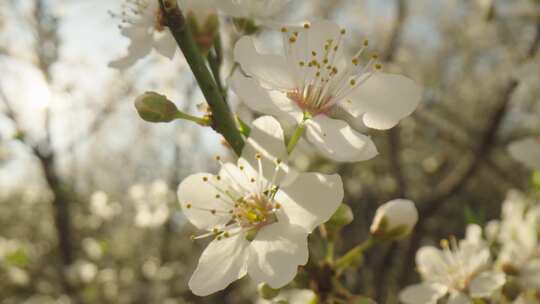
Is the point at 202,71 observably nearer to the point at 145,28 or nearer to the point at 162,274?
the point at 145,28

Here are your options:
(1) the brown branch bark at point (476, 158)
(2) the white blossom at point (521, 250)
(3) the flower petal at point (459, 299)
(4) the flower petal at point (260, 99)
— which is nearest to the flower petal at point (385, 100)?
(4) the flower petal at point (260, 99)

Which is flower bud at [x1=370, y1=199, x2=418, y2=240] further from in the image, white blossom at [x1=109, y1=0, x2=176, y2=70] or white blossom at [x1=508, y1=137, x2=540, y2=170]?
white blossom at [x1=508, y1=137, x2=540, y2=170]

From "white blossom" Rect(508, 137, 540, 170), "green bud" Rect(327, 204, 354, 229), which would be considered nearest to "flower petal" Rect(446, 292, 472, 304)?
"green bud" Rect(327, 204, 354, 229)

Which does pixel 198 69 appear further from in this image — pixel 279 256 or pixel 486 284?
pixel 486 284

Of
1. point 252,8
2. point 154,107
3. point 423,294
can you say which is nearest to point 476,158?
point 423,294

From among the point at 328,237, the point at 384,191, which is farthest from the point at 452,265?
the point at 384,191

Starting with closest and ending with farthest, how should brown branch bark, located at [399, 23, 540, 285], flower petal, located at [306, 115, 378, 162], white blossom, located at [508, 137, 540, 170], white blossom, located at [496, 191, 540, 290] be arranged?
flower petal, located at [306, 115, 378, 162], white blossom, located at [496, 191, 540, 290], white blossom, located at [508, 137, 540, 170], brown branch bark, located at [399, 23, 540, 285]
